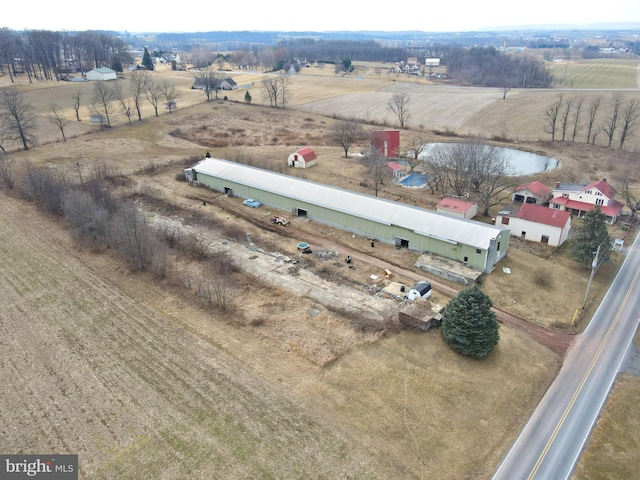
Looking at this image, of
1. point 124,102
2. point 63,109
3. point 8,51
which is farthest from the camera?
point 8,51

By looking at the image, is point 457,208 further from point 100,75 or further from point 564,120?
point 100,75

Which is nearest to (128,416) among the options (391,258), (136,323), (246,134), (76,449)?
(76,449)

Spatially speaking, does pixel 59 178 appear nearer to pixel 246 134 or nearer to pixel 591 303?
pixel 246 134

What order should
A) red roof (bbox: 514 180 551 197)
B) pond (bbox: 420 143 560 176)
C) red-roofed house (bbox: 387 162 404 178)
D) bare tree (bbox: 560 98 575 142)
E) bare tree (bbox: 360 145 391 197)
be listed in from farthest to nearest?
bare tree (bbox: 560 98 575 142) → pond (bbox: 420 143 560 176) → red-roofed house (bbox: 387 162 404 178) → bare tree (bbox: 360 145 391 197) → red roof (bbox: 514 180 551 197)

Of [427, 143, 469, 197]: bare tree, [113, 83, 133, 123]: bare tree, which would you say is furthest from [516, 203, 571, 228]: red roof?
[113, 83, 133, 123]: bare tree

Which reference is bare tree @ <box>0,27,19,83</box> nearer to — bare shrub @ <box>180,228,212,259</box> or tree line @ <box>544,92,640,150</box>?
bare shrub @ <box>180,228,212,259</box>

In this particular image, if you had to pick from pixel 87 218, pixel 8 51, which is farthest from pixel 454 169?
pixel 8 51

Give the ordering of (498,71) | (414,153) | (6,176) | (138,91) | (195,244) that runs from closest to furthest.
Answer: (195,244), (6,176), (414,153), (138,91), (498,71)
